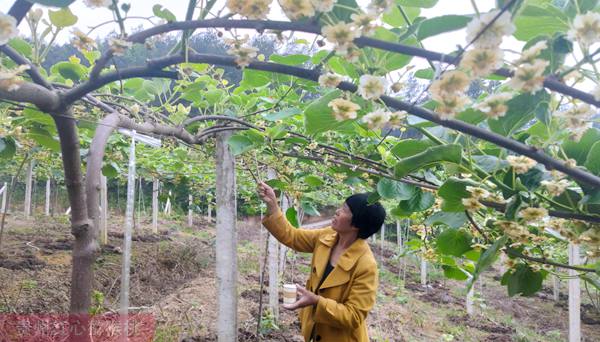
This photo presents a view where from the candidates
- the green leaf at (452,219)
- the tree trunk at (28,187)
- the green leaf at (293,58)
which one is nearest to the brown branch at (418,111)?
the green leaf at (293,58)

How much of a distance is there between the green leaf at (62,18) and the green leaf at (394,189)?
2.41 feet

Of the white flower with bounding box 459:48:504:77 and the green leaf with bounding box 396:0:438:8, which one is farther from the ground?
the green leaf with bounding box 396:0:438:8

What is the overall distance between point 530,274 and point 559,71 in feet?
2.27

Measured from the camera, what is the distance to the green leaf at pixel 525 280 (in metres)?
1.03

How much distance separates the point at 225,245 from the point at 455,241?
37.8 inches

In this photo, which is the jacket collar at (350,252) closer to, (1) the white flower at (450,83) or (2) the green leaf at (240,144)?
(2) the green leaf at (240,144)

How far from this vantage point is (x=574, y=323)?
404 cm

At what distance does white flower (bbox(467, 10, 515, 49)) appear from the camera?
0.44 metres

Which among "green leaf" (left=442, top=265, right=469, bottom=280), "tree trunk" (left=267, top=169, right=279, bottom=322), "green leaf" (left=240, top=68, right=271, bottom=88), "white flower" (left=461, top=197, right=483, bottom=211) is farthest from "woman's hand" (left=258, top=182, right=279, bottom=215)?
"tree trunk" (left=267, top=169, right=279, bottom=322)

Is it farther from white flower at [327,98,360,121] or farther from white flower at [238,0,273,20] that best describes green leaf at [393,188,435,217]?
white flower at [238,0,273,20]

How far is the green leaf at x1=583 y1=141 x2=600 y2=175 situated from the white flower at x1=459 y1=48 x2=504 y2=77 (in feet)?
1.06

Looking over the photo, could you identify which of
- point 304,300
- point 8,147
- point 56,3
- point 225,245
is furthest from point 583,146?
point 8,147

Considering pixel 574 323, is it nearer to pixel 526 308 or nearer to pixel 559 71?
pixel 526 308

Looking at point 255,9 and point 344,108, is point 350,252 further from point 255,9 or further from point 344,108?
point 255,9
